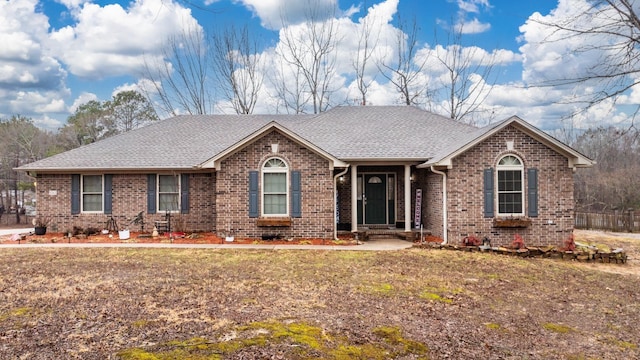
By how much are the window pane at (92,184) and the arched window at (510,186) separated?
14.0 m

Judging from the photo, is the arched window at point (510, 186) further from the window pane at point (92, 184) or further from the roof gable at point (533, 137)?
the window pane at point (92, 184)

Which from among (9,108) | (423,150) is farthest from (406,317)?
(9,108)

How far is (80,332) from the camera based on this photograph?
5289 mm

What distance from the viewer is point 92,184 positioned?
1495cm

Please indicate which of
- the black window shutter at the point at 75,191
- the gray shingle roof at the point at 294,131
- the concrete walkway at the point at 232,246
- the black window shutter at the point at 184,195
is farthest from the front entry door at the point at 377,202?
the black window shutter at the point at 75,191

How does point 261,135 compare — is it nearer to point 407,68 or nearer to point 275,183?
point 275,183

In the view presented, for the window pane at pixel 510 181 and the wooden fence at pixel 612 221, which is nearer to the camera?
the window pane at pixel 510 181

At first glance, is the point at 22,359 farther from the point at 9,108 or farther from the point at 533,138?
the point at 9,108

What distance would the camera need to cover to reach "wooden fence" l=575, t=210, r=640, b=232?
19156 mm

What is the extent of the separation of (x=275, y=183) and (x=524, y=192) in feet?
25.9

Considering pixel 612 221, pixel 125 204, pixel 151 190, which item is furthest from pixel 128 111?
pixel 612 221

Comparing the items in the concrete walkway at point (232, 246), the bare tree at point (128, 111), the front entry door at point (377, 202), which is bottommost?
the concrete walkway at point (232, 246)

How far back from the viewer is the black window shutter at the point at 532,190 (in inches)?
488

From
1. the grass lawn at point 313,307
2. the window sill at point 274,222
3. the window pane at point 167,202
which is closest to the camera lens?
the grass lawn at point 313,307
